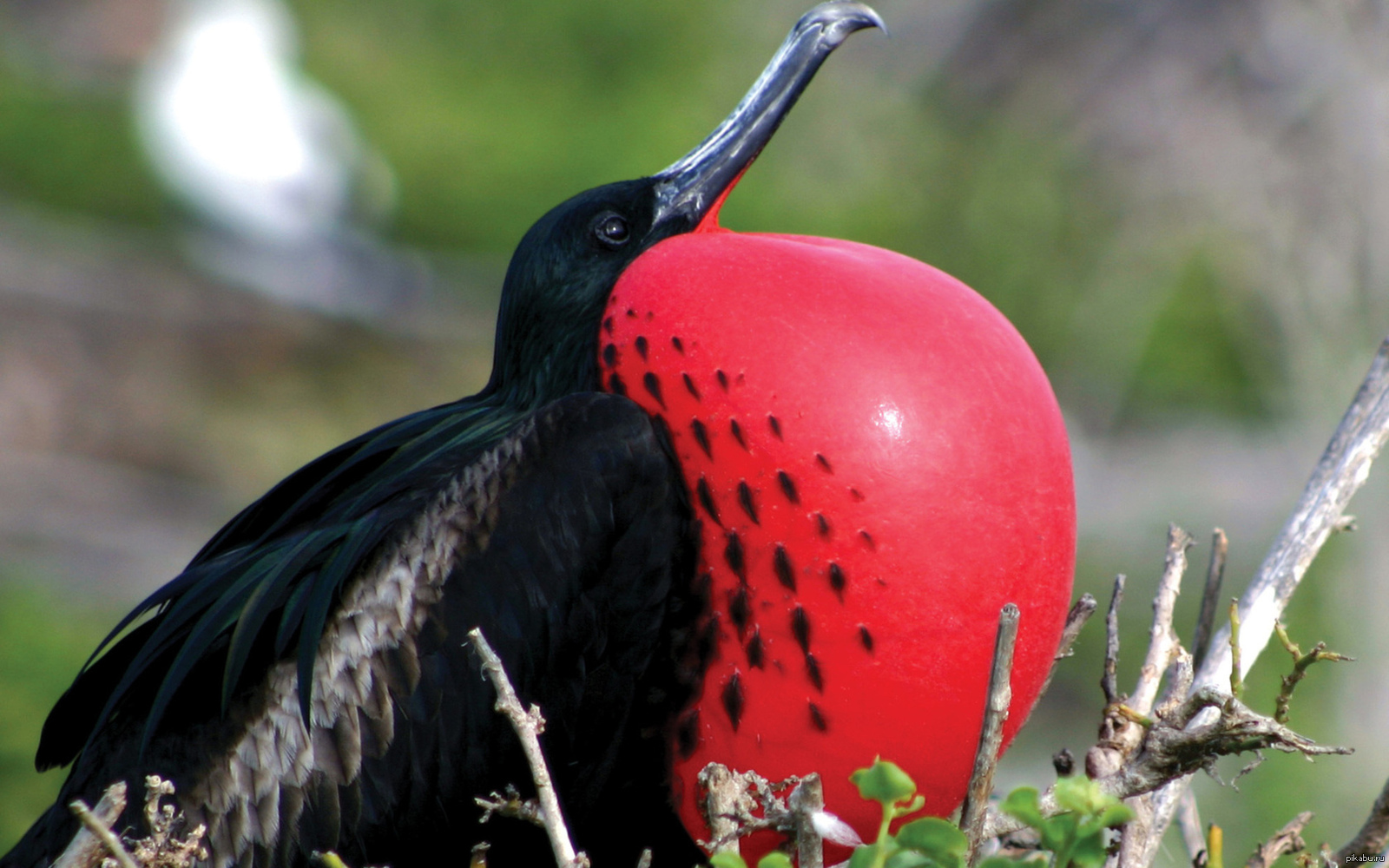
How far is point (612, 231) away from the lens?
1.74 metres

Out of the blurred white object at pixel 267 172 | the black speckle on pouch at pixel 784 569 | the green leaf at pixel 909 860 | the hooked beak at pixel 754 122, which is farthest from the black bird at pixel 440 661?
the blurred white object at pixel 267 172

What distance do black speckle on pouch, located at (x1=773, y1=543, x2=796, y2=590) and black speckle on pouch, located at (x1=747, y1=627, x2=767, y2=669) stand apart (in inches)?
2.1

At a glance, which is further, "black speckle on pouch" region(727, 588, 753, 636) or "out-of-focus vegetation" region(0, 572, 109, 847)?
"out-of-focus vegetation" region(0, 572, 109, 847)

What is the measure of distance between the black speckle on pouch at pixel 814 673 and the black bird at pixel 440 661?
0.41 feet

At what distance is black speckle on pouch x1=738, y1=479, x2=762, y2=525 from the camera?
1330 millimetres

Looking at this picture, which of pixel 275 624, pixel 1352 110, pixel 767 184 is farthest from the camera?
pixel 767 184

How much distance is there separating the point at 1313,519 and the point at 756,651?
602 millimetres

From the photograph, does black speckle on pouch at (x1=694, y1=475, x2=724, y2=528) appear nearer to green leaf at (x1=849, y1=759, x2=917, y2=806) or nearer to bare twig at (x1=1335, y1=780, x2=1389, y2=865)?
green leaf at (x1=849, y1=759, x2=917, y2=806)

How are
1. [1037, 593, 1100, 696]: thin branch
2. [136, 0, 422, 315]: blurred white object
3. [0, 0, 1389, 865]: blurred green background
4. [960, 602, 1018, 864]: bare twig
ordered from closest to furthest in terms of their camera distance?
[960, 602, 1018, 864]: bare twig, [1037, 593, 1100, 696]: thin branch, [0, 0, 1389, 865]: blurred green background, [136, 0, 422, 315]: blurred white object

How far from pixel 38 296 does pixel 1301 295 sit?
19.1 feet

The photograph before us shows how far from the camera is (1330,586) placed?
550 cm

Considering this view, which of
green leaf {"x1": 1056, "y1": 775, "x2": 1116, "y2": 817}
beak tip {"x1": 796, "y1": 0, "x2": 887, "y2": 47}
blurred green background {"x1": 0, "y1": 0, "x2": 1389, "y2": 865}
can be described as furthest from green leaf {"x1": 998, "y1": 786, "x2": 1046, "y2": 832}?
blurred green background {"x1": 0, "y1": 0, "x2": 1389, "y2": 865}

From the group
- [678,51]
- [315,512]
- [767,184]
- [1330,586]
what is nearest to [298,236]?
[767,184]

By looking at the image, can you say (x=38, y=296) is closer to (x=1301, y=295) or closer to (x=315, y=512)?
(x=1301, y=295)
